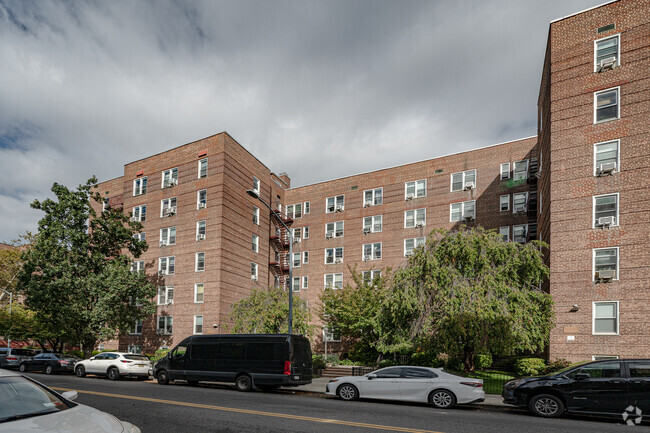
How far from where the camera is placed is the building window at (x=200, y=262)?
35938 millimetres

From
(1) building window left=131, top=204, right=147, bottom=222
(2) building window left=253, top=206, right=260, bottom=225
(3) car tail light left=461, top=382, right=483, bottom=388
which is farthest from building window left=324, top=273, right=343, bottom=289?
(3) car tail light left=461, top=382, right=483, bottom=388

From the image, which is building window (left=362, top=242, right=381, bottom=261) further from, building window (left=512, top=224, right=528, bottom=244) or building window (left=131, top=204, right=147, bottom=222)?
building window (left=131, top=204, right=147, bottom=222)

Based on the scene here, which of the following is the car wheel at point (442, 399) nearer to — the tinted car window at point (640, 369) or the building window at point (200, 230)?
the tinted car window at point (640, 369)

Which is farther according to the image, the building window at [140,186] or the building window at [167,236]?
the building window at [140,186]

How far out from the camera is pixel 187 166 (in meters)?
38.7

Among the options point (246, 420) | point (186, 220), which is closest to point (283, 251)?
point (186, 220)

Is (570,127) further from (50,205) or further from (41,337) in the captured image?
(41,337)

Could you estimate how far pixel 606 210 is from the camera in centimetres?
2188

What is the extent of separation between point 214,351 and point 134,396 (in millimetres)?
5155

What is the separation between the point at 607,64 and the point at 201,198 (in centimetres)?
2919

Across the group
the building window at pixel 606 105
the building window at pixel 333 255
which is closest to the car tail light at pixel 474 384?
the building window at pixel 606 105

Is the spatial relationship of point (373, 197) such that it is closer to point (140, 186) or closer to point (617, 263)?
point (140, 186)

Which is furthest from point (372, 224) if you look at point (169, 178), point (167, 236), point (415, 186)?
point (169, 178)

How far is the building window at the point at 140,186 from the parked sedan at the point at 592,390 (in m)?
36.7
